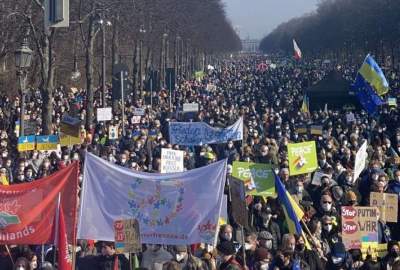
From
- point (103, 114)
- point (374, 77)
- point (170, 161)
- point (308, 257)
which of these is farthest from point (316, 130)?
point (308, 257)

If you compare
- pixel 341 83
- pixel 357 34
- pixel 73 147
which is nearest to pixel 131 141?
pixel 73 147

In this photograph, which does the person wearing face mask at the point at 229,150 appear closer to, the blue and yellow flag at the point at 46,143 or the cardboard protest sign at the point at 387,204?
the blue and yellow flag at the point at 46,143

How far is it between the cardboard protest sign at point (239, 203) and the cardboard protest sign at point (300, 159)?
578 centimetres

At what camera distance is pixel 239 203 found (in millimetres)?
10195

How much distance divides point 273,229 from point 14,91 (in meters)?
29.9

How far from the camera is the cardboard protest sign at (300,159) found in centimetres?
1613

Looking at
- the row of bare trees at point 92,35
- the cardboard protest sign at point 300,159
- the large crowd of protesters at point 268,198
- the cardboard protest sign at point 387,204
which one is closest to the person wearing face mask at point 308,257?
the large crowd of protesters at point 268,198

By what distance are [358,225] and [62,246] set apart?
387cm

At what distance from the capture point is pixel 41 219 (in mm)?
9656

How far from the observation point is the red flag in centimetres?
904

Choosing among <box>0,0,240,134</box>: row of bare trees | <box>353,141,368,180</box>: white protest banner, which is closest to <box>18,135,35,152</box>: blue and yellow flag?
<box>0,0,240,134</box>: row of bare trees

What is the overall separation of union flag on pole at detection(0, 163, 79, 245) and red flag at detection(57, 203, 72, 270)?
0.49 feet

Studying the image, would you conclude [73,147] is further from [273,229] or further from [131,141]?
[273,229]

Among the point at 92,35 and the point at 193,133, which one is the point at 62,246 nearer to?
the point at 193,133
